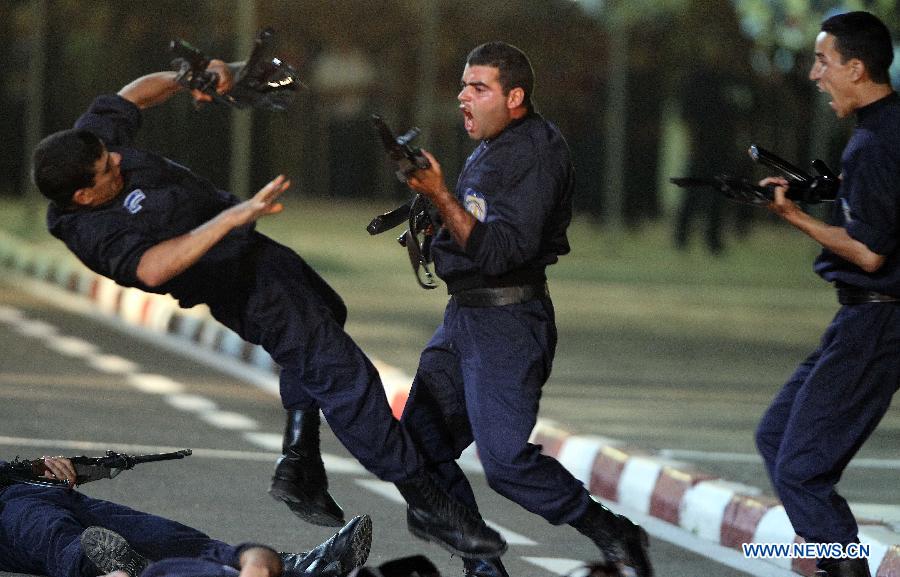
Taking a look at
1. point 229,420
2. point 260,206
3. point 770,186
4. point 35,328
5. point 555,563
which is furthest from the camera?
point 35,328

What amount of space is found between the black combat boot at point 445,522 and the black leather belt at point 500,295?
24.2 inches

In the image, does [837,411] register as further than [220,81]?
No

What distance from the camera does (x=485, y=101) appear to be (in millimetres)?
7906

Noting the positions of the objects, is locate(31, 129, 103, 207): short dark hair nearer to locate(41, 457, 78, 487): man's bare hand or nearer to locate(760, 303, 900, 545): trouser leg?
locate(41, 457, 78, 487): man's bare hand

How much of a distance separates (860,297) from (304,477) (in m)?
2.05

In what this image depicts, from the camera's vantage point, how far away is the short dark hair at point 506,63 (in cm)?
786

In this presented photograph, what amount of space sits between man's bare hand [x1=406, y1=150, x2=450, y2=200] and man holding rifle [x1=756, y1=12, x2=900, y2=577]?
1.11m

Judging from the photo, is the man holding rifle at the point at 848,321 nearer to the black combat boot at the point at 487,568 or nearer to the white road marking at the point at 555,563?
the black combat boot at the point at 487,568

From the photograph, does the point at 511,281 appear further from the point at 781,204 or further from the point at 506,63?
the point at 781,204

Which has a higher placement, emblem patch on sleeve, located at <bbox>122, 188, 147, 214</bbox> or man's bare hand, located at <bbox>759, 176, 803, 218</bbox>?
man's bare hand, located at <bbox>759, 176, 803, 218</bbox>

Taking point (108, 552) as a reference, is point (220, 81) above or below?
above

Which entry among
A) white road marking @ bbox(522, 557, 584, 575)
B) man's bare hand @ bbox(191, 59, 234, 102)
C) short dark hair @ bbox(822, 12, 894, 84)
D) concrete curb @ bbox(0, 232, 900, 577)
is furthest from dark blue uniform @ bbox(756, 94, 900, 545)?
man's bare hand @ bbox(191, 59, 234, 102)

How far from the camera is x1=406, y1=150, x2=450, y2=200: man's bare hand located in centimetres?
738

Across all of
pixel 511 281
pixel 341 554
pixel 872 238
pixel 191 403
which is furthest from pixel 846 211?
pixel 191 403
